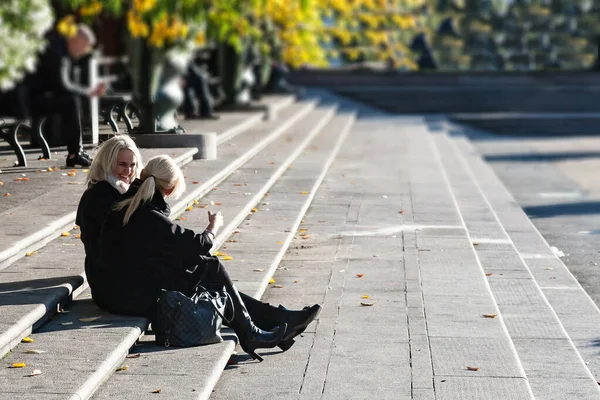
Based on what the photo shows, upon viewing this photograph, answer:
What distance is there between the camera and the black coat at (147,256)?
6641mm

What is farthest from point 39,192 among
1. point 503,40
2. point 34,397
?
point 503,40

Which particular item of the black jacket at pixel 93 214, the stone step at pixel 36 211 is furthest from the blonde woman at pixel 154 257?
the stone step at pixel 36 211

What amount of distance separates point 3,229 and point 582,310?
Answer: 4272 mm

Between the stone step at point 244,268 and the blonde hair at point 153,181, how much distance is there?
2.61 feet

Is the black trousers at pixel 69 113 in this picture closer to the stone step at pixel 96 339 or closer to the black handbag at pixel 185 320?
the stone step at pixel 96 339

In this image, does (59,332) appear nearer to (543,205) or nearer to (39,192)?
(39,192)

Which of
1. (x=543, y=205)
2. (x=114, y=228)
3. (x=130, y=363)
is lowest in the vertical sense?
(x=543, y=205)

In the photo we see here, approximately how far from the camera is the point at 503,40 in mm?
58656

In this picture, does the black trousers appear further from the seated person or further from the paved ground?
the paved ground

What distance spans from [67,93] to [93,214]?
19.8 feet

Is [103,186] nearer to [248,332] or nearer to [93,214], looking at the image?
[93,214]

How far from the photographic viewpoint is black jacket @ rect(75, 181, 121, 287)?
6.81 metres

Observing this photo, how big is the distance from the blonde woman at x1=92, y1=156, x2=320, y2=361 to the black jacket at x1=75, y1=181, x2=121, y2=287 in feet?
0.33

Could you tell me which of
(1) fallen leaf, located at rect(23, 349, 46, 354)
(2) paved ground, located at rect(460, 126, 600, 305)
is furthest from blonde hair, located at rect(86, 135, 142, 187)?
(2) paved ground, located at rect(460, 126, 600, 305)
